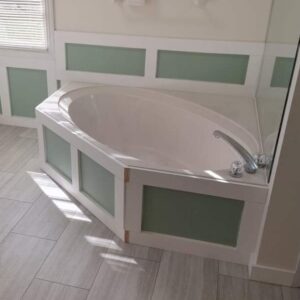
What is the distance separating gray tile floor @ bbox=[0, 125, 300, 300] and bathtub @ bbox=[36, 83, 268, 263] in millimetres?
87

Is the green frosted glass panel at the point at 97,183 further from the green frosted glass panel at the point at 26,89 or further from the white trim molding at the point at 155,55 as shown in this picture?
the green frosted glass panel at the point at 26,89

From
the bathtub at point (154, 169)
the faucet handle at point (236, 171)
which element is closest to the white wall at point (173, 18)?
the bathtub at point (154, 169)

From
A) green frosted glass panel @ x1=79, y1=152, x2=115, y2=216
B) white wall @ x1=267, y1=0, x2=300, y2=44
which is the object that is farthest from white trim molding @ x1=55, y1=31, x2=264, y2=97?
green frosted glass panel @ x1=79, y1=152, x2=115, y2=216

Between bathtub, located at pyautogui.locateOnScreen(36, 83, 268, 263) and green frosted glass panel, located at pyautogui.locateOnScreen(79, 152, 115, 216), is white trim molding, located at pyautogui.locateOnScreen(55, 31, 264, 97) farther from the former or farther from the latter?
green frosted glass panel, located at pyautogui.locateOnScreen(79, 152, 115, 216)

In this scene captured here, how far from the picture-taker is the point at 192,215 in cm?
190

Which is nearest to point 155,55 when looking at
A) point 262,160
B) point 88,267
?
point 262,160

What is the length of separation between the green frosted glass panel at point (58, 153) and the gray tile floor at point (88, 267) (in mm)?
221

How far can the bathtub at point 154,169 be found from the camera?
182 cm

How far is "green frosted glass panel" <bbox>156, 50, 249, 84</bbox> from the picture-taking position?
272cm

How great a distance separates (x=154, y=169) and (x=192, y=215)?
0.32m

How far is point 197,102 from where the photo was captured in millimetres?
2637

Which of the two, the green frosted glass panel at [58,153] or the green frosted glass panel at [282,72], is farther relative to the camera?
the green frosted glass panel at [58,153]

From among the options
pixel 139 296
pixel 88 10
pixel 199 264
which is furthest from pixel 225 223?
pixel 88 10

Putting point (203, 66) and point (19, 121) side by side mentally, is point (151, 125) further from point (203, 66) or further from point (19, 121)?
point (19, 121)
